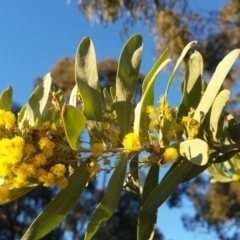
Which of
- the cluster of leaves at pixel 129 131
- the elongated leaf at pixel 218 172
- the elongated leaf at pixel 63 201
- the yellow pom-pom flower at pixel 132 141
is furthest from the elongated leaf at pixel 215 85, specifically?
the elongated leaf at pixel 218 172

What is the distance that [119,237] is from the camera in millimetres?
14828

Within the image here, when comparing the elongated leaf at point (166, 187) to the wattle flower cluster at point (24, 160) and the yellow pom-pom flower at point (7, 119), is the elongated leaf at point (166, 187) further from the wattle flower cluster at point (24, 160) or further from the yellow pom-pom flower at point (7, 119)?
the yellow pom-pom flower at point (7, 119)

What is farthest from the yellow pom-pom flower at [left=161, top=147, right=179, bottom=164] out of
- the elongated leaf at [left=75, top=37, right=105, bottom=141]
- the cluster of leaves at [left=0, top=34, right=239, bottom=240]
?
the elongated leaf at [left=75, top=37, right=105, bottom=141]

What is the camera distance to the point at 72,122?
0.72 meters

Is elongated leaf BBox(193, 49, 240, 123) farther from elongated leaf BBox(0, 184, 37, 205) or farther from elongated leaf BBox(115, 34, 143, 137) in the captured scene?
elongated leaf BBox(0, 184, 37, 205)

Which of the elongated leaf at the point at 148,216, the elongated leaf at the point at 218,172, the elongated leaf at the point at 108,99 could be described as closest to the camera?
the elongated leaf at the point at 148,216

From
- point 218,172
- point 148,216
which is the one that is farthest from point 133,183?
point 218,172

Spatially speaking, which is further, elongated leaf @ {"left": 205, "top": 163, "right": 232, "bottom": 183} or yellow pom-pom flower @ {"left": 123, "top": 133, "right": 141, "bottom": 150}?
elongated leaf @ {"left": 205, "top": 163, "right": 232, "bottom": 183}

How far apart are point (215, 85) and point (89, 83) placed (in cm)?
20

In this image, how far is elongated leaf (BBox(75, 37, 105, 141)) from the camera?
2.48ft

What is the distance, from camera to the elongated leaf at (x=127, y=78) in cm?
79

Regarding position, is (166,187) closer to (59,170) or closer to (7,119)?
(59,170)

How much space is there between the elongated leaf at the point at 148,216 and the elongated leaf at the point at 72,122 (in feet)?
0.49

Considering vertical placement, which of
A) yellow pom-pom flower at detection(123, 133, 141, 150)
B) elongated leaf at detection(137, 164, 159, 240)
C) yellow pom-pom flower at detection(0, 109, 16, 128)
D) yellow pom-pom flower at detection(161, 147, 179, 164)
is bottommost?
elongated leaf at detection(137, 164, 159, 240)
